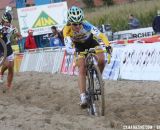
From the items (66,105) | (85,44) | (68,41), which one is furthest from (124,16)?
(68,41)

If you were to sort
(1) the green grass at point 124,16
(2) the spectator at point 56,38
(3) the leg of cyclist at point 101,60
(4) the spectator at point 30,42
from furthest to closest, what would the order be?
(1) the green grass at point 124,16
(4) the spectator at point 30,42
(2) the spectator at point 56,38
(3) the leg of cyclist at point 101,60

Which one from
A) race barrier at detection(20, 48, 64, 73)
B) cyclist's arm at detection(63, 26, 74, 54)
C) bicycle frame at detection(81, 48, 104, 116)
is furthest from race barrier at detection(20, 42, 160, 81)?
bicycle frame at detection(81, 48, 104, 116)

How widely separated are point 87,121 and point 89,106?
125 cm

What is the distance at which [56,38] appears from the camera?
21.3 metres

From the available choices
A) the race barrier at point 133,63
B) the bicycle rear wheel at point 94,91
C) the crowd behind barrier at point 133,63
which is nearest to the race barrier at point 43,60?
the crowd behind barrier at point 133,63

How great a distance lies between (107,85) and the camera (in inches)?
527

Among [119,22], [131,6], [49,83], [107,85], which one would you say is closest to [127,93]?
[107,85]

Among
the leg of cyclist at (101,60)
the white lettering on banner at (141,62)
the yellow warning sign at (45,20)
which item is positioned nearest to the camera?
the leg of cyclist at (101,60)

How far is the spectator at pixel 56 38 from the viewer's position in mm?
20786

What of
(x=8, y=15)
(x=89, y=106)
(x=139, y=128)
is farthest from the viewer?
(x=8, y=15)

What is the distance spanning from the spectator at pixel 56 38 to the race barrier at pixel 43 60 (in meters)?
1.36

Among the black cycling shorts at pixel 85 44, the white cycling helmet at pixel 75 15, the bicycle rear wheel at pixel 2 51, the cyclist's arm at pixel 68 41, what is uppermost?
the white cycling helmet at pixel 75 15

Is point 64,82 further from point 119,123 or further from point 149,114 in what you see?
point 119,123

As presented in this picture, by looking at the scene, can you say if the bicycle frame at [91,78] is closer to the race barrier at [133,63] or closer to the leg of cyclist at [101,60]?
the leg of cyclist at [101,60]
